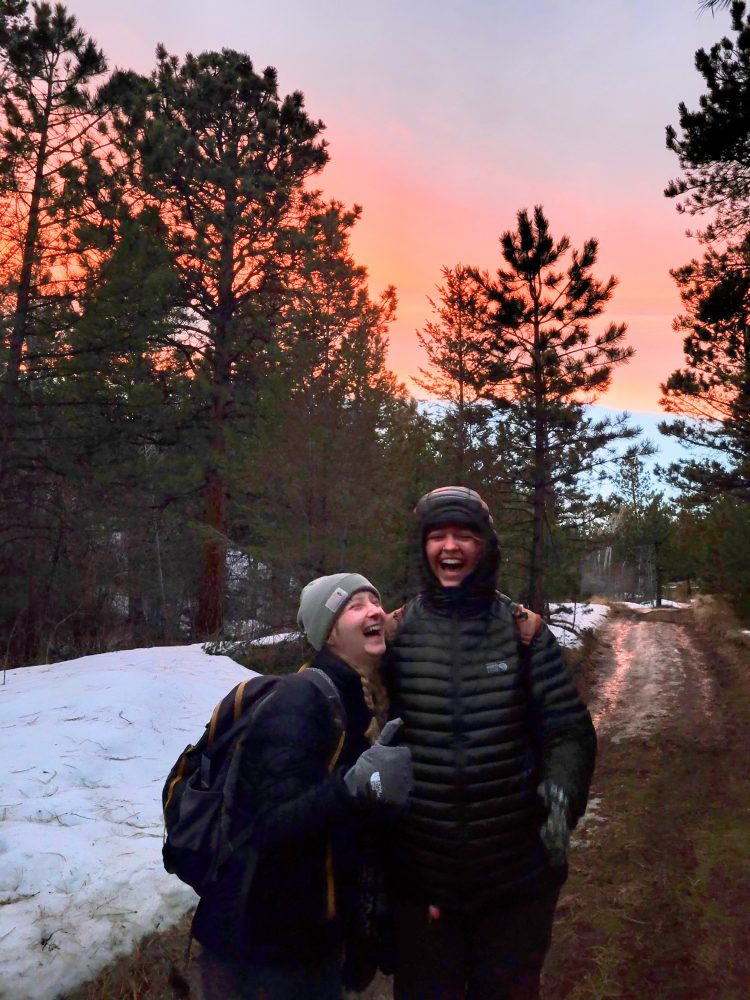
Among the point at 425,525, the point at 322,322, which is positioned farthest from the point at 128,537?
the point at 425,525

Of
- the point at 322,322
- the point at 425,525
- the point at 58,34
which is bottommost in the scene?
the point at 425,525

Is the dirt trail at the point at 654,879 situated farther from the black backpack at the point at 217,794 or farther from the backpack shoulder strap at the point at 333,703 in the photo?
the backpack shoulder strap at the point at 333,703

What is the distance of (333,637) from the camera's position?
2023 mm

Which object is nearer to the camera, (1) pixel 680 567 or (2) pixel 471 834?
(2) pixel 471 834

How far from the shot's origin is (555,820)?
81.2 inches

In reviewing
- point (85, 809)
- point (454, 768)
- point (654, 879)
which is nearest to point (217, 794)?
point (454, 768)

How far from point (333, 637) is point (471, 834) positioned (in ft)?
2.61

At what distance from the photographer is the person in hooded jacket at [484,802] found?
2.13 meters

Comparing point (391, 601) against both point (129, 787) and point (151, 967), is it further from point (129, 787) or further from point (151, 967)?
point (151, 967)

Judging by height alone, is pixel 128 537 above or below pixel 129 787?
above

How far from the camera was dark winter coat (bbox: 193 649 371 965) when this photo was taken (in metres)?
1.70

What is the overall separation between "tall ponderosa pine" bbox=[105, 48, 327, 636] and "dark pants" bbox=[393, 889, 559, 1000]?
1153cm

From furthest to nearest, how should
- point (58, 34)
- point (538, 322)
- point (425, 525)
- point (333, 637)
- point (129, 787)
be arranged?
point (538, 322) → point (58, 34) → point (129, 787) → point (425, 525) → point (333, 637)

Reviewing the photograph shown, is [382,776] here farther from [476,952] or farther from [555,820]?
[476,952]
